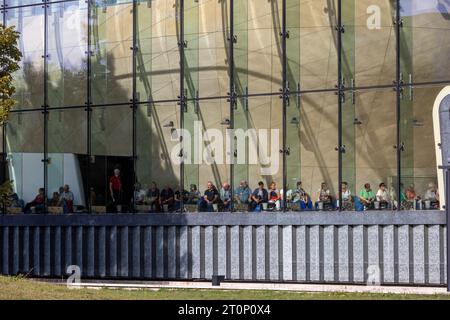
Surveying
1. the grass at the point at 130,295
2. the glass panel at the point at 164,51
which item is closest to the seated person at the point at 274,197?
the glass panel at the point at 164,51

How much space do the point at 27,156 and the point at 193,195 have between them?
8580 mm

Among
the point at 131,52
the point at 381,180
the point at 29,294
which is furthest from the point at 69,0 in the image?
the point at 29,294

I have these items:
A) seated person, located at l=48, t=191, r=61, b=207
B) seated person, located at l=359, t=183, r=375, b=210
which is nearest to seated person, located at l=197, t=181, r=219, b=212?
seated person, located at l=359, t=183, r=375, b=210

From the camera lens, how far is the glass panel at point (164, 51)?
4941 cm

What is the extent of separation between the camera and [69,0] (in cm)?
5262

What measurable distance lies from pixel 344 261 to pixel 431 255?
324cm

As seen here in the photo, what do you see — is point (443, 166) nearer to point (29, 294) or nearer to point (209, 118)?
point (209, 118)

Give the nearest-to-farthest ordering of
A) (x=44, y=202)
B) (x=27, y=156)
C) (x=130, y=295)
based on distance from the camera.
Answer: (x=130, y=295)
(x=44, y=202)
(x=27, y=156)

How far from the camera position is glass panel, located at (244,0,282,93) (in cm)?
4697

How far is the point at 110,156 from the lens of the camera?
51.0 meters

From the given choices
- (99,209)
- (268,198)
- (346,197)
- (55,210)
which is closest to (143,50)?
(99,209)

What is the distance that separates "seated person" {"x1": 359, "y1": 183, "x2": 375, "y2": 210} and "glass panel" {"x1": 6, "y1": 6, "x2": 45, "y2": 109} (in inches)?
598

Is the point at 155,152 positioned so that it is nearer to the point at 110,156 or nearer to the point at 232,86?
the point at 110,156

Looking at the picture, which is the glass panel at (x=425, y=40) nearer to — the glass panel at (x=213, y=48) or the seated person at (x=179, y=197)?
the glass panel at (x=213, y=48)
